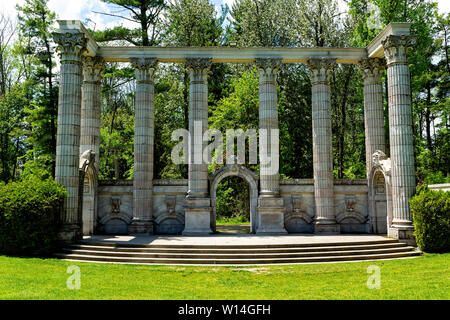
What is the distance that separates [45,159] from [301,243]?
21555 mm

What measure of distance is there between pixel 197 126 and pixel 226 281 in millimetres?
12495

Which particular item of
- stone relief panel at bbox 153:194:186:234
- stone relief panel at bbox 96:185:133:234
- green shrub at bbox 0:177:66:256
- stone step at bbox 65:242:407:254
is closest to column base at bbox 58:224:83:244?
stone step at bbox 65:242:407:254

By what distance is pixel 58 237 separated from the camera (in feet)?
55.7

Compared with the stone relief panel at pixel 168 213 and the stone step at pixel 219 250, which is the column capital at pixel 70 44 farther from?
the stone step at pixel 219 250

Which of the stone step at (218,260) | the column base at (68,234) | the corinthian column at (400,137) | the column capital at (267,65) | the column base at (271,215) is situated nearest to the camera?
the stone step at (218,260)

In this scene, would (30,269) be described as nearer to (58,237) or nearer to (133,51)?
(58,237)

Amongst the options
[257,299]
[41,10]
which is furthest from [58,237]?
[41,10]

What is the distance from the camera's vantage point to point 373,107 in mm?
23219

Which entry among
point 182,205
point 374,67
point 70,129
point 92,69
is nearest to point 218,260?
point 182,205

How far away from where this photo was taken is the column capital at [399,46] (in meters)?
19.5

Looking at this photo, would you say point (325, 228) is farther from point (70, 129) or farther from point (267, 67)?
point (70, 129)

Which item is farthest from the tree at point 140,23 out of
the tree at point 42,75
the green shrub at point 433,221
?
the green shrub at point 433,221

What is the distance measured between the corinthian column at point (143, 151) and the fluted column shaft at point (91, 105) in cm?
269
